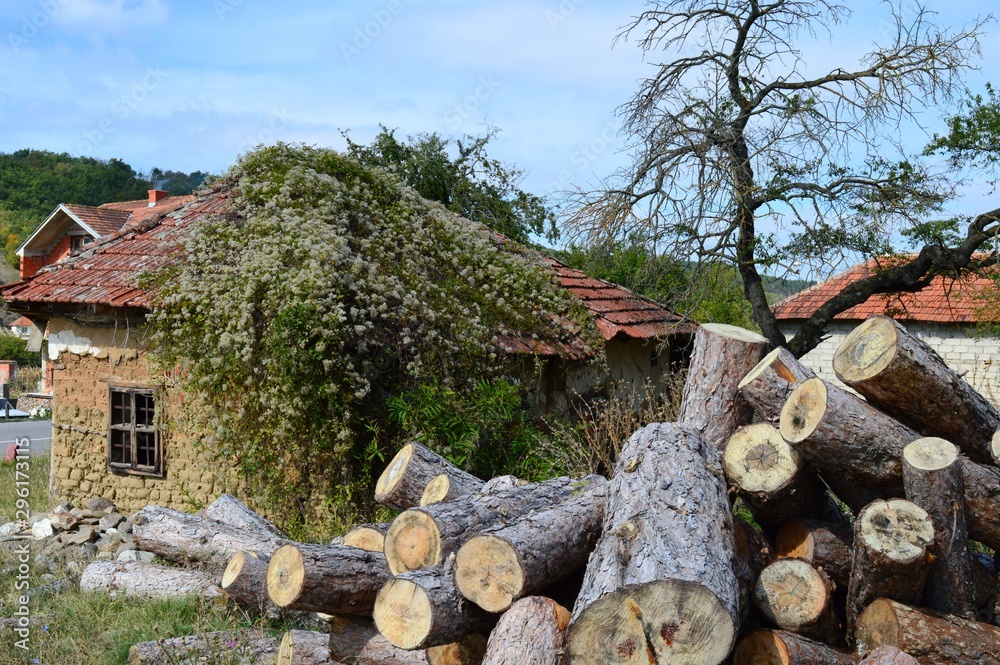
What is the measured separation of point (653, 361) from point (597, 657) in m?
9.11

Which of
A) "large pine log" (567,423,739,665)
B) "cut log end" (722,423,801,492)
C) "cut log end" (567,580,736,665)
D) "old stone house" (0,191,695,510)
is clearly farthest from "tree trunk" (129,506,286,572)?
"cut log end" (722,423,801,492)

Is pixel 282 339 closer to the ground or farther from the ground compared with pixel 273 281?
closer to the ground

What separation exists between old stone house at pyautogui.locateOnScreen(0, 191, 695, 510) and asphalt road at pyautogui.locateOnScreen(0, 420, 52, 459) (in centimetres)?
950

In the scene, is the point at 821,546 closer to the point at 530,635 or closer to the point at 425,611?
the point at 530,635

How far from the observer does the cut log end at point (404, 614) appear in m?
3.96

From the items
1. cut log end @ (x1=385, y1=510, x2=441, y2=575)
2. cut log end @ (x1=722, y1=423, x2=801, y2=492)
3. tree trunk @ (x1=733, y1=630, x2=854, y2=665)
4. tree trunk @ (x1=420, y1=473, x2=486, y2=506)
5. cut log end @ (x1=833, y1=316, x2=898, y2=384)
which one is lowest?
tree trunk @ (x1=733, y1=630, x2=854, y2=665)

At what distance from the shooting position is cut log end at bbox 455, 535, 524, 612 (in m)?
4.07

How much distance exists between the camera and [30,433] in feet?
68.3

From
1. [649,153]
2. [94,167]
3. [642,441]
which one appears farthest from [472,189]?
[94,167]

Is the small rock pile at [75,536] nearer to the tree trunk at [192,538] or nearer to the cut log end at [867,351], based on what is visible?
the tree trunk at [192,538]

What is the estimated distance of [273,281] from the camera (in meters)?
7.58

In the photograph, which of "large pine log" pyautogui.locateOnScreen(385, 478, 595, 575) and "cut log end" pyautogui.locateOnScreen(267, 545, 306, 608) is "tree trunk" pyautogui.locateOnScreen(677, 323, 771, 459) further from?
"cut log end" pyautogui.locateOnScreen(267, 545, 306, 608)

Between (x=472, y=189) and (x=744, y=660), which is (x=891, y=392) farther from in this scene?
(x=472, y=189)

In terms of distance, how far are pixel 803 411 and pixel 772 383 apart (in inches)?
16.5
